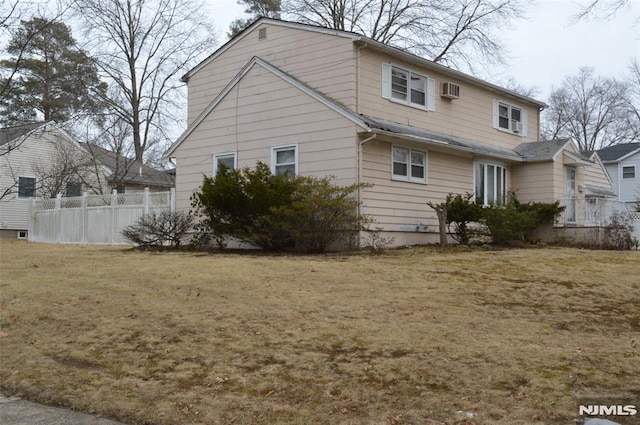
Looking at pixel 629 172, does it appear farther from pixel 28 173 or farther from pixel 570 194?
pixel 28 173

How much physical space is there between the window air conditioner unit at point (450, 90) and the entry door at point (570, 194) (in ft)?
17.4

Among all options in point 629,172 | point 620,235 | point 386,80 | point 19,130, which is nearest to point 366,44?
point 386,80

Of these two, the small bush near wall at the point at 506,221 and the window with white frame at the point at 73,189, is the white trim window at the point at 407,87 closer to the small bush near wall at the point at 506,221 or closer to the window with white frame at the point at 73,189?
the small bush near wall at the point at 506,221

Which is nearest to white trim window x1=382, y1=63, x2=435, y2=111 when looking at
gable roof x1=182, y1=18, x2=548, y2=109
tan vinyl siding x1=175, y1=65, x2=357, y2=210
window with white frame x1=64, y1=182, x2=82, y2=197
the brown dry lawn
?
gable roof x1=182, y1=18, x2=548, y2=109

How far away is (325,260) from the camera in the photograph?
41.4 ft

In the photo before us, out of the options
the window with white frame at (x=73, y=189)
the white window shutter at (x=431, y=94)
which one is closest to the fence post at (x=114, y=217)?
the white window shutter at (x=431, y=94)

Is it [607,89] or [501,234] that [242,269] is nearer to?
[501,234]

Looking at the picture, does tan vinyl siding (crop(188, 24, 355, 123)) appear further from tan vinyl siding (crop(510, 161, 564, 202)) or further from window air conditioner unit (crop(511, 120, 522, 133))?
window air conditioner unit (crop(511, 120, 522, 133))

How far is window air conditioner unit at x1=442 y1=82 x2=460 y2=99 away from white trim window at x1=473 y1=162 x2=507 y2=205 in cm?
228

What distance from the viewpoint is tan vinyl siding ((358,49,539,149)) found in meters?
16.4

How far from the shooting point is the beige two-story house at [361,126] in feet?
52.2

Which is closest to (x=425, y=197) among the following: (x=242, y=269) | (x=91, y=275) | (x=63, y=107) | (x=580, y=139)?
(x=242, y=269)

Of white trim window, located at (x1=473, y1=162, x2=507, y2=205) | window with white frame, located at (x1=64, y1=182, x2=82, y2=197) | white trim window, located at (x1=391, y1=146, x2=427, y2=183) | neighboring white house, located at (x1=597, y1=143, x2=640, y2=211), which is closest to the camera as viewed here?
white trim window, located at (x1=391, y1=146, x2=427, y2=183)

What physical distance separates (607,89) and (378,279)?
50.1m
